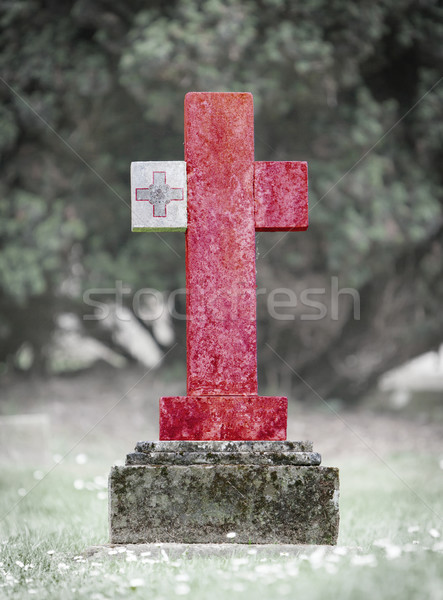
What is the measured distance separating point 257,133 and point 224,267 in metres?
5.34

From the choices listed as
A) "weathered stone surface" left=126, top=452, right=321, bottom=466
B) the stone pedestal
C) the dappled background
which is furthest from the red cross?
the dappled background

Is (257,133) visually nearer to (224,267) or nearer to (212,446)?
(224,267)

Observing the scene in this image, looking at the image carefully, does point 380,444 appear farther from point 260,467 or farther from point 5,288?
point 260,467

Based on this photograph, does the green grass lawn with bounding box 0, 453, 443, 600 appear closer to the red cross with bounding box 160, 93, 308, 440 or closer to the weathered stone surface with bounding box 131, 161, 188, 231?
the red cross with bounding box 160, 93, 308, 440

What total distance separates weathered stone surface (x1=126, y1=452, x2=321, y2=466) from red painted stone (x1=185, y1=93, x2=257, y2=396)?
0.34 metres

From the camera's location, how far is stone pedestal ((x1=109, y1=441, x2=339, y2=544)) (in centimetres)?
299

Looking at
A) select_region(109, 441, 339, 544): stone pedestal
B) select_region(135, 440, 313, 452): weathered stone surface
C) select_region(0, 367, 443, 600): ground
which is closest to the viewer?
select_region(0, 367, 443, 600): ground

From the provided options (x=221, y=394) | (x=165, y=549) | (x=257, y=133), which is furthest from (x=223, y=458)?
(x=257, y=133)

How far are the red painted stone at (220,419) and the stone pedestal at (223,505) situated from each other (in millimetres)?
→ 240

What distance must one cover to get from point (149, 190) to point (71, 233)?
15.7ft

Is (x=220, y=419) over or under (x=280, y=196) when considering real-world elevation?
under

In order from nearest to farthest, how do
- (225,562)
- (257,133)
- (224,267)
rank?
(225,562) < (224,267) < (257,133)

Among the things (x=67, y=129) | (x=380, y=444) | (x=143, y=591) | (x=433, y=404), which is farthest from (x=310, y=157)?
(x=143, y=591)

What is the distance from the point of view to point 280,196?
137 inches
